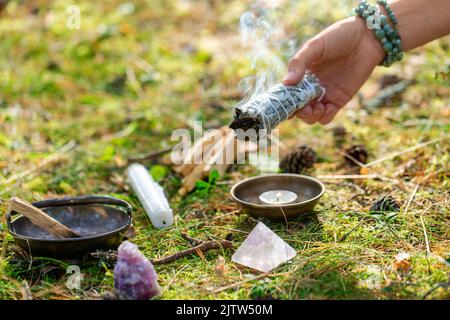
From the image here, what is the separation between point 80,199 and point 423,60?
372 centimetres

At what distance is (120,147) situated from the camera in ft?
13.1

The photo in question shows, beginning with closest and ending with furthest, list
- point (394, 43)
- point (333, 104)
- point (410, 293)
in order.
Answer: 1. point (410, 293)
2. point (394, 43)
3. point (333, 104)

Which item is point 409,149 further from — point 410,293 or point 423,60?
point 423,60

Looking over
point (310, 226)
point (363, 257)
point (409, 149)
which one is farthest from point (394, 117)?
point (363, 257)

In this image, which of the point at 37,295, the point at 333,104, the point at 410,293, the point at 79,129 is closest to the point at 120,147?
the point at 79,129

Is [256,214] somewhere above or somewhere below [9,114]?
below

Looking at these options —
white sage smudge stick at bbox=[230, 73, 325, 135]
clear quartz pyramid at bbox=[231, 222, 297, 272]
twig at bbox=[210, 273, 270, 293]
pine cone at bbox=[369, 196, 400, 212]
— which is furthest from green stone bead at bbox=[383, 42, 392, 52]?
twig at bbox=[210, 273, 270, 293]

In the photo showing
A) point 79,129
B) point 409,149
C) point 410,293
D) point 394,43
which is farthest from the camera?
point 79,129

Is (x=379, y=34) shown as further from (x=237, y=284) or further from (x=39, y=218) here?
(x=39, y=218)

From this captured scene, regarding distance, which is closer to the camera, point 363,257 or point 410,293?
point 410,293

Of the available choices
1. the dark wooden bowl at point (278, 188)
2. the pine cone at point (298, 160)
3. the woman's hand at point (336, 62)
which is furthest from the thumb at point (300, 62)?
the pine cone at point (298, 160)

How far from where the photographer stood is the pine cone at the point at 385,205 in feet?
9.09

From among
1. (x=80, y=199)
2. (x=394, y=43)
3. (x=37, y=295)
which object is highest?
(x=394, y=43)

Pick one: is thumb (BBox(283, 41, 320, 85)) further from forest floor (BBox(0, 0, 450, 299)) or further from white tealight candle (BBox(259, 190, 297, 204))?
forest floor (BBox(0, 0, 450, 299))
